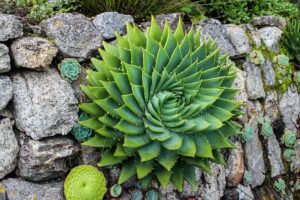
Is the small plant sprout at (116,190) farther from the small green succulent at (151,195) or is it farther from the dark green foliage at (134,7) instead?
the dark green foliage at (134,7)

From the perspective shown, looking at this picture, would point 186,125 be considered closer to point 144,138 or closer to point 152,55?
point 144,138

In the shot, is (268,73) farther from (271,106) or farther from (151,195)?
(151,195)

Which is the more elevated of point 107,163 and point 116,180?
point 107,163

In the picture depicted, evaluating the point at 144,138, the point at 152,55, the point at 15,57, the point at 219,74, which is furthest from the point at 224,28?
the point at 15,57

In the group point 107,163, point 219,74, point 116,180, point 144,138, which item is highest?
point 219,74

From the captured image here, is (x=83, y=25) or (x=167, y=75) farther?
(x=83, y=25)

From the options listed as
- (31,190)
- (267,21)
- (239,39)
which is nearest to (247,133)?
(239,39)

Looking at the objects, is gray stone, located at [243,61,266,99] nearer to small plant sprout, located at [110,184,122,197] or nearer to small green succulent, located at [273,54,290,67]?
small green succulent, located at [273,54,290,67]
